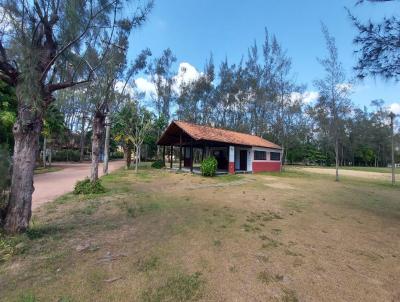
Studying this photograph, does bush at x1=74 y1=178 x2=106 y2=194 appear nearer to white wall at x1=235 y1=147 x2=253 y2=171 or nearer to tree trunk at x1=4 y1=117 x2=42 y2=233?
tree trunk at x1=4 y1=117 x2=42 y2=233

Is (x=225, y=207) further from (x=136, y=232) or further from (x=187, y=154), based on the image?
(x=187, y=154)

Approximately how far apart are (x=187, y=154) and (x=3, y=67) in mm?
21029

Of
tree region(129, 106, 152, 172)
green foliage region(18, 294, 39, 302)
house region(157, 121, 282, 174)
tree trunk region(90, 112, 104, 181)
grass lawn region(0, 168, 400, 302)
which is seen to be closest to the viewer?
green foliage region(18, 294, 39, 302)

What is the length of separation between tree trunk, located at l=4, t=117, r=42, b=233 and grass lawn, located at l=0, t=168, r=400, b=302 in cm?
35

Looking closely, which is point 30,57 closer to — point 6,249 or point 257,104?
point 6,249

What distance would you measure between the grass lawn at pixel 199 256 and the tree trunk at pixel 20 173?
35 centimetres

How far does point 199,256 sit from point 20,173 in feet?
11.4

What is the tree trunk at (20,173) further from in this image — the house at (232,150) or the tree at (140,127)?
the tree at (140,127)

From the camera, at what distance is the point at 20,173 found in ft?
13.5

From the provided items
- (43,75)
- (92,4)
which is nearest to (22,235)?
(43,75)

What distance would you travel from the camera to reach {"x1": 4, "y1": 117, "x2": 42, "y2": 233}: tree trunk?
4105 millimetres

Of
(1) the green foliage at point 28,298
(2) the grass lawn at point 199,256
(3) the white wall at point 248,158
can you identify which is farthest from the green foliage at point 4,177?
(3) the white wall at point 248,158

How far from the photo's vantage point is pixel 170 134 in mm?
20375

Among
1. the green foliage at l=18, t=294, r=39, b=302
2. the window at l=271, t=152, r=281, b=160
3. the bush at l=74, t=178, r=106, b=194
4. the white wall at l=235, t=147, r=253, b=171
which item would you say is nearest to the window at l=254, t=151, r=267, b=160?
the white wall at l=235, t=147, r=253, b=171
